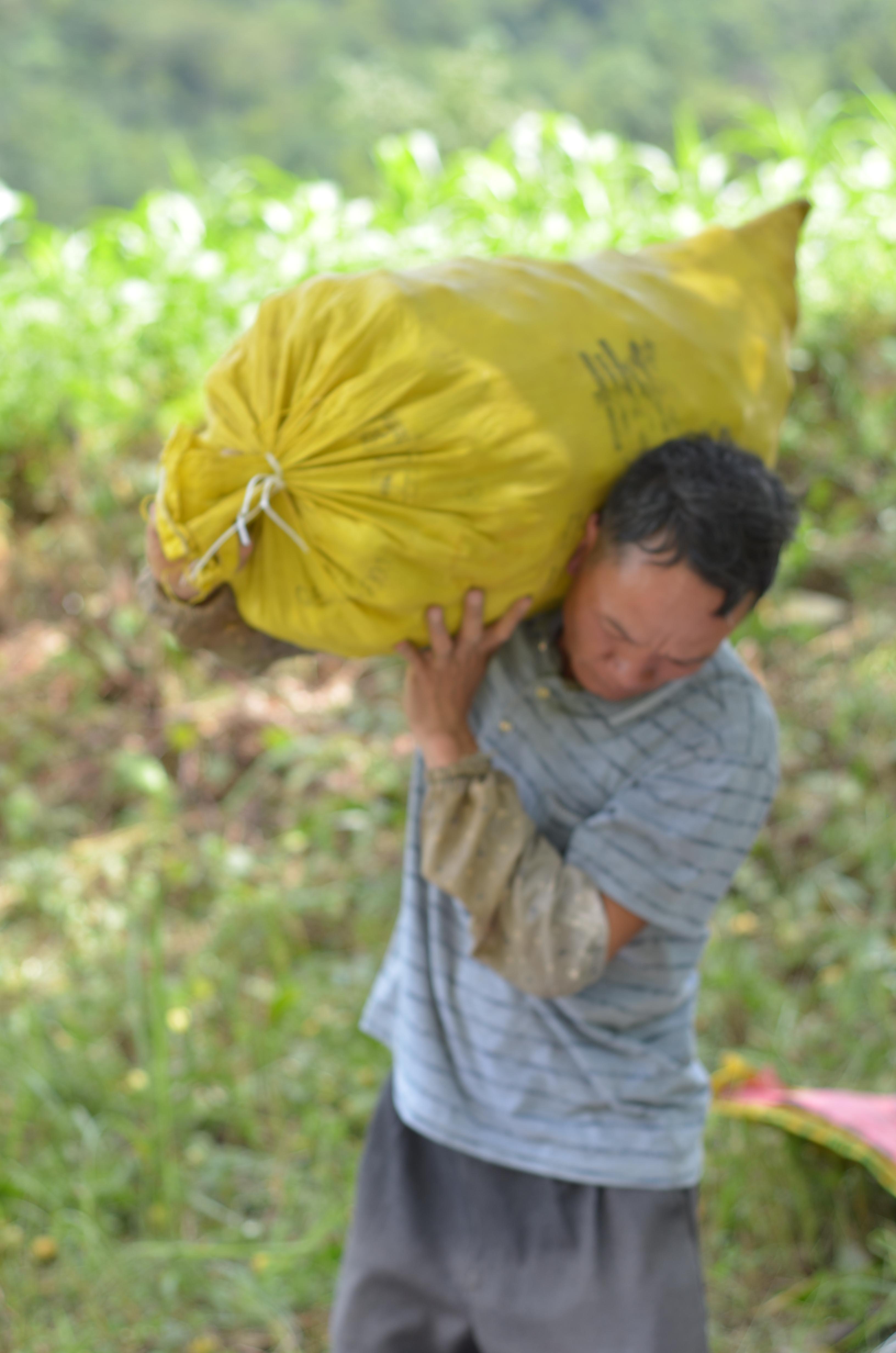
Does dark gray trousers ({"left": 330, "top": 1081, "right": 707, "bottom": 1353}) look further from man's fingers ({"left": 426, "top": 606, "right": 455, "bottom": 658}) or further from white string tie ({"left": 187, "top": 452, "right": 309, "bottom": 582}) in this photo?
white string tie ({"left": 187, "top": 452, "right": 309, "bottom": 582})

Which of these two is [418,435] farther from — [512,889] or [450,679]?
[512,889]

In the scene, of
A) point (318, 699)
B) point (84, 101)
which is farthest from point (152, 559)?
point (84, 101)

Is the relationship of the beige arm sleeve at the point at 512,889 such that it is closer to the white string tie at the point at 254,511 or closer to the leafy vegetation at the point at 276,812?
the white string tie at the point at 254,511

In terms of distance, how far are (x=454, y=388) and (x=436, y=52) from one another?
24.7ft

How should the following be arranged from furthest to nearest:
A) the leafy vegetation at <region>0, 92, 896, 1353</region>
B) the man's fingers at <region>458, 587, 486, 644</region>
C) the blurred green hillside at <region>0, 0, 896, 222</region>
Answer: the blurred green hillside at <region>0, 0, 896, 222</region>
the leafy vegetation at <region>0, 92, 896, 1353</region>
the man's fingers at <region>458, 587, 486, 644</region>

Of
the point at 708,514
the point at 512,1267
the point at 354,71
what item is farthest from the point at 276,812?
the point at 354,71

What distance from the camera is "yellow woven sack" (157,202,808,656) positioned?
1.23m

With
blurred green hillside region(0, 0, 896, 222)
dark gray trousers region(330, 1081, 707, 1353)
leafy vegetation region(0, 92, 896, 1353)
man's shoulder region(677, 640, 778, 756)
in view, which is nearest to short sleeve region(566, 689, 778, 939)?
man's shoulder region(677, 640, 778, 756)

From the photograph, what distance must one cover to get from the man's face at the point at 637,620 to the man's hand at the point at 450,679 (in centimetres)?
9

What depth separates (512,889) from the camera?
1.33 meters

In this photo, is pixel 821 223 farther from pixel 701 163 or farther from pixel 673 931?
pixel 673 931

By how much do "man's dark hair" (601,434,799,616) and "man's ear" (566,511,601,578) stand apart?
A: 0.12 feet

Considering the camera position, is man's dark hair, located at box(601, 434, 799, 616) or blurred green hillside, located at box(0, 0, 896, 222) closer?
man's dark hair, located at box(601, 434, 799, 616)

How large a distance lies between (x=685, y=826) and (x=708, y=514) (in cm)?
37
